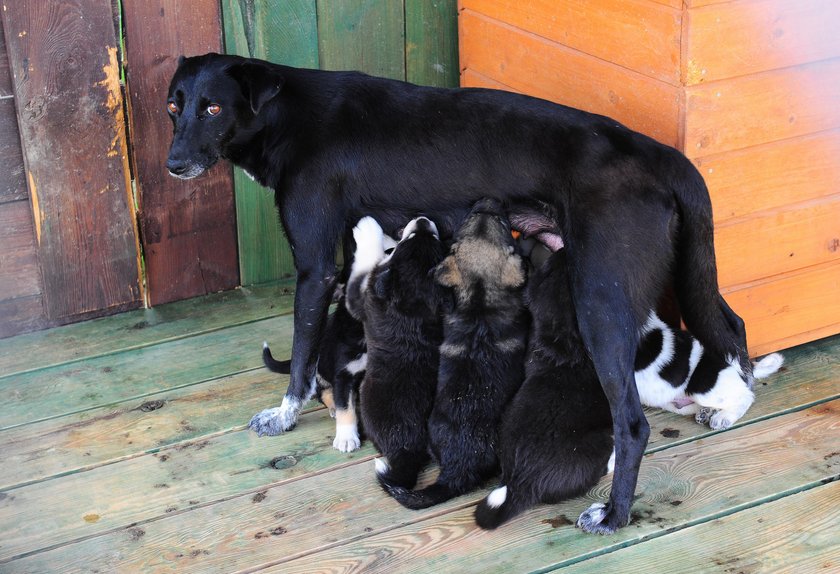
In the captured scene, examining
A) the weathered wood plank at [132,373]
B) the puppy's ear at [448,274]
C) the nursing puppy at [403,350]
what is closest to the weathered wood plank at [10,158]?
the weathered wood plank at [132,373]

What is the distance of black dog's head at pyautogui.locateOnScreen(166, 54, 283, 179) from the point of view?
3.07 meters

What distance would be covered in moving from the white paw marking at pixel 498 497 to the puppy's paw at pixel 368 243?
0.87 meters

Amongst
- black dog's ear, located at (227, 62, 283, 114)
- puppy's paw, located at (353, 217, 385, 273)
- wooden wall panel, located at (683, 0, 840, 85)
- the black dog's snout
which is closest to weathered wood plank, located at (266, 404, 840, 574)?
puppy's paw, located at (353, 217, 385, 273)

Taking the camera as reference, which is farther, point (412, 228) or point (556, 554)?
point (412, 228)

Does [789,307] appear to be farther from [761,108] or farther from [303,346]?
[303,346]

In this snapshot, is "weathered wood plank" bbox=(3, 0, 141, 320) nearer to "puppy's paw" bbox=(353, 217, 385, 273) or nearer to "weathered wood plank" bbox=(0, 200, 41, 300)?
"weathered wood plank" bbox=(0, 200, 41, 300)

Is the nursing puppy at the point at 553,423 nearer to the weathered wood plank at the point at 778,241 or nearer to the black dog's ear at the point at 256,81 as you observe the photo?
the weathered wood plank at the point at 778,241

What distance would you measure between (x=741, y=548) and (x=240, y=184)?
2.40 metres

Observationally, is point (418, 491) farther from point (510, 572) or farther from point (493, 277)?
point (493, 277)

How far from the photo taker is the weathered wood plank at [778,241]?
3.24 meters

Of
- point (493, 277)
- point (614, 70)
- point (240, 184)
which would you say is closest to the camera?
point (493, 277)

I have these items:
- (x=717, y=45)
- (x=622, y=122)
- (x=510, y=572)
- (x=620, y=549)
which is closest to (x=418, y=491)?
(x=510, y=572)

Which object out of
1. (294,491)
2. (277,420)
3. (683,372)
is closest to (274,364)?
(277,420)

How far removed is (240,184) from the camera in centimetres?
408
